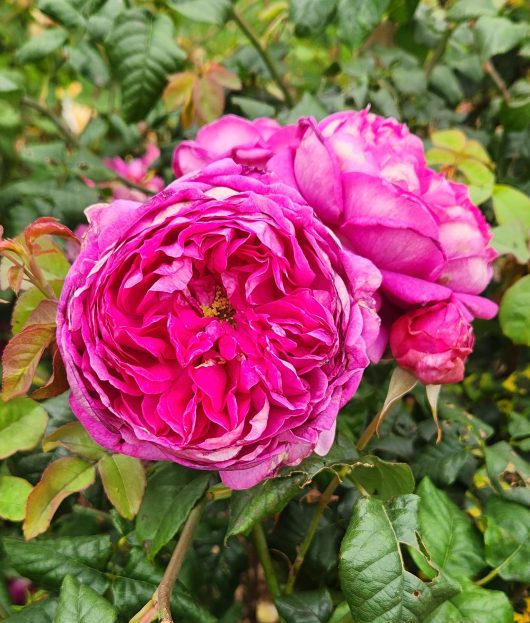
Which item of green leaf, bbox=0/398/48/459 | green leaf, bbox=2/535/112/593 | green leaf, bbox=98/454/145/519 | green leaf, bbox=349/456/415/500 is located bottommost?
green leaf, bbox=2/535/112/593

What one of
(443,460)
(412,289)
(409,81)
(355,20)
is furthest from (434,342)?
(409,81)

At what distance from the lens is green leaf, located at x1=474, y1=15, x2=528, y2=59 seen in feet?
2.75

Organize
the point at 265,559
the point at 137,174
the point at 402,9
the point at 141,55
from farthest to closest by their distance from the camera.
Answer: the point at 137,174 < the point at 402,9 < the point at 141,55 < the point at 265,559

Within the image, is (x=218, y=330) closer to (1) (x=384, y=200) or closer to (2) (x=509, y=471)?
(1) (x=384, y=200)

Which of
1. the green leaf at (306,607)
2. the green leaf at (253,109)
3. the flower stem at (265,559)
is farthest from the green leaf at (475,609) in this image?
the green leaf at (253,109)

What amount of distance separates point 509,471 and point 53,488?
479 millimetres

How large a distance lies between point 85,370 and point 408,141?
1.22ft

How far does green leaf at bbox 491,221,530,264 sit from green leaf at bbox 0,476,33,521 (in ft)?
1.91

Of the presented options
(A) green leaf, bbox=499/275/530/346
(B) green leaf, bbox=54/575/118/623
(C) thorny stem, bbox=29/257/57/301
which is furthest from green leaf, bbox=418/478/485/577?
(C) thorny stem, bbox=29/257/57/301

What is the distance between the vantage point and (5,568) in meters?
0.80

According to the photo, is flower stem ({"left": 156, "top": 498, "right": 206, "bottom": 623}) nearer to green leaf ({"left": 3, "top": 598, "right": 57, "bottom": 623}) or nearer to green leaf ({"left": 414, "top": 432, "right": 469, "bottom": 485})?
green leaf ({"left": 3, "top": 598, "right": 57, "bottom": 623})

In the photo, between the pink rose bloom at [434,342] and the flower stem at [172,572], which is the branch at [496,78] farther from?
the flower stem at [172,572]

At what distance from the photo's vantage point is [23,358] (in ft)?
1.83

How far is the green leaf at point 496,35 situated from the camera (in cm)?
84
